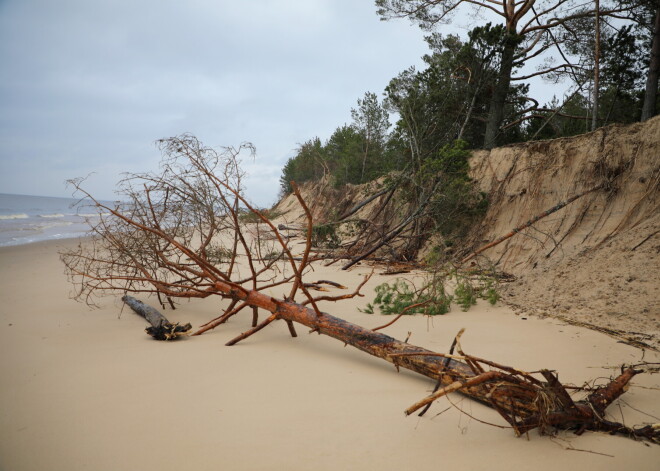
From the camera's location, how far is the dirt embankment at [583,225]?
3840mm

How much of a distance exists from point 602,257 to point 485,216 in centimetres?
319

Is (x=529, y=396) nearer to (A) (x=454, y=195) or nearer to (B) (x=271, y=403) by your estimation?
(B) (x=271, y=403)

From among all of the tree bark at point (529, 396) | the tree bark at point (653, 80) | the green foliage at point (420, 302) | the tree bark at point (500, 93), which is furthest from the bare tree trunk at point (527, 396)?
the tree bark at point (653, 80)

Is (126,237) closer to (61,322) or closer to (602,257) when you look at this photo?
(61,322)

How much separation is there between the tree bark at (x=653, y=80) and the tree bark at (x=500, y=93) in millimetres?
3177

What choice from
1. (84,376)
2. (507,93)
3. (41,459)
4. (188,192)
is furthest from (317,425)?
(507,93)

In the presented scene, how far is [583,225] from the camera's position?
5949 millimetres

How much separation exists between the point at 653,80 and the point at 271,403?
38.5ft

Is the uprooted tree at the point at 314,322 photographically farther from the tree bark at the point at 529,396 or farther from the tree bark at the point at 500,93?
the tree bark at the point at 500,93

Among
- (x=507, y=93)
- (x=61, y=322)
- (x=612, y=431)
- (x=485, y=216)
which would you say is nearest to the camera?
(x=612, y=431)

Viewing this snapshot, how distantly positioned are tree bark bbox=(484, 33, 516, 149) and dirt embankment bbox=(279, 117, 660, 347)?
254cm

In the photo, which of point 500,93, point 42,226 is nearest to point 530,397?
point 500,93

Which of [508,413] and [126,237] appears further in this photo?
[126,237]

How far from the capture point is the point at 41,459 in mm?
1768
